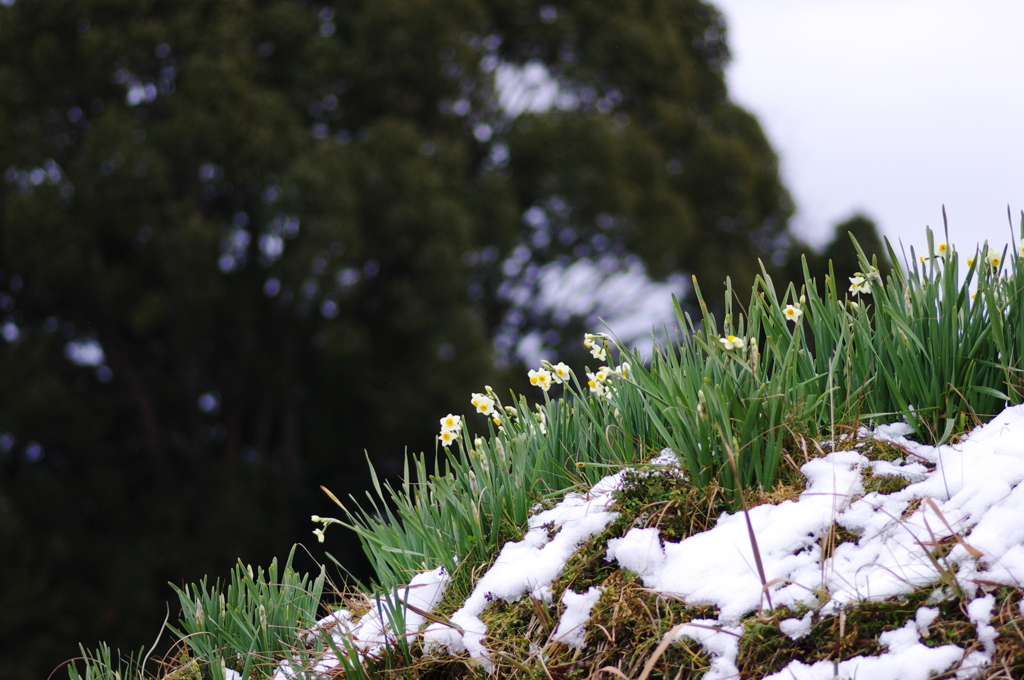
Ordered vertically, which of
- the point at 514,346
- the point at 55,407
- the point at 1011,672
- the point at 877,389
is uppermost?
the point at 514,346

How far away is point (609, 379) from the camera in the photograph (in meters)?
2.45

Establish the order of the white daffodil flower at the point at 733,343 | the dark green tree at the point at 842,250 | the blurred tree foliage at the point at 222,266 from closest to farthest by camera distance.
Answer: the white daffodil flower at the point at 733,343 < the blurred tree foliage at the point at 222,266 < the dark green tree at the point at 842,250

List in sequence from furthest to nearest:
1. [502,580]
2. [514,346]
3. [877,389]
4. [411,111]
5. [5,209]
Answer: [514,346] < [411,111] < [5,209] < [877,389] < [502,580]

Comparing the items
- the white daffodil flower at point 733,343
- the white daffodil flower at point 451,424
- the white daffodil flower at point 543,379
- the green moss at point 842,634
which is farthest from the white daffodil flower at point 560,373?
the green moss at point 842,634

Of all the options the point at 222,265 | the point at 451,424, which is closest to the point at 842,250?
the point at 222,265

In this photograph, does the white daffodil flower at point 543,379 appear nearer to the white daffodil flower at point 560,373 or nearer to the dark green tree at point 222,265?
the white daffodil flower at point 560,373

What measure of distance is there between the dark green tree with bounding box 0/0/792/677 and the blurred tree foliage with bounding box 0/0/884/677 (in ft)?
0.08

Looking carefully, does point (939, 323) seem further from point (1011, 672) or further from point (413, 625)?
point (413, 625)

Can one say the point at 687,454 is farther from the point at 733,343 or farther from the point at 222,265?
the point at 222,265

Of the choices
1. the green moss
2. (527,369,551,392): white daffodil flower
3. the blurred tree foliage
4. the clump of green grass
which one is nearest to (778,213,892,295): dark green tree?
the blurred tree foliage

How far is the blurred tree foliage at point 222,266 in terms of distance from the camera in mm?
8234

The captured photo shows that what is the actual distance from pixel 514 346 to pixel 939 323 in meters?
8.80

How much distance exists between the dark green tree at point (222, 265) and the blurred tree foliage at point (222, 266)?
0.08 feet

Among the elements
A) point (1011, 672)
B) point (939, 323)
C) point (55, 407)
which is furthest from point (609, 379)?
point (55, 407)
